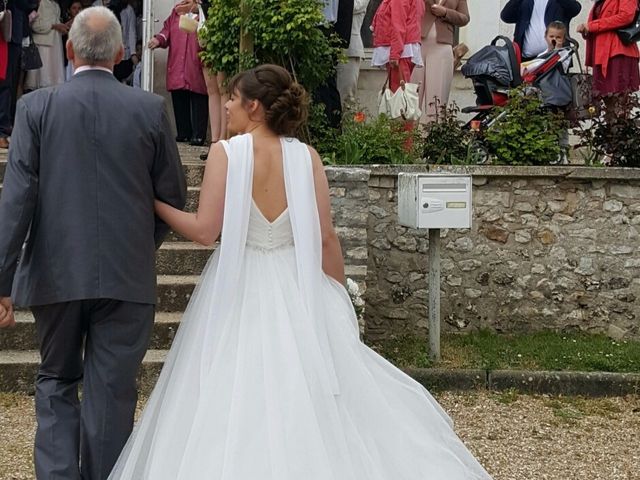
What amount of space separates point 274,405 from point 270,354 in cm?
20

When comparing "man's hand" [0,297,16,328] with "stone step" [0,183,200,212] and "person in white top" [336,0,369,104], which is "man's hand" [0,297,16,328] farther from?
"person in white top" [336,0,369,104]

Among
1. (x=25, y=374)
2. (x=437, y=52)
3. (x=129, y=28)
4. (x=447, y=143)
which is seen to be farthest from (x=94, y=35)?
(x=129, y=28)

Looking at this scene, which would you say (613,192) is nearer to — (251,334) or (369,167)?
(369,167)

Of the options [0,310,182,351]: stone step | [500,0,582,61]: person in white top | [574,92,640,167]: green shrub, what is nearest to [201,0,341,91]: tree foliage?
[574,92,640,167]: green shrub

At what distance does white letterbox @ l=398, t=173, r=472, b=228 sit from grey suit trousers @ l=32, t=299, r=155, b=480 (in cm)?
304

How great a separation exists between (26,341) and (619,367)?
12.7 feet

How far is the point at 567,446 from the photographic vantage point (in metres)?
5.84

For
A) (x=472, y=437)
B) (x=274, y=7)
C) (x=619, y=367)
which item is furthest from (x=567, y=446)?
(x=274, y=7)

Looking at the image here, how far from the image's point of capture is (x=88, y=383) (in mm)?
4164

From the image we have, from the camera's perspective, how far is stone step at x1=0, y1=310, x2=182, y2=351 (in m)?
6.57

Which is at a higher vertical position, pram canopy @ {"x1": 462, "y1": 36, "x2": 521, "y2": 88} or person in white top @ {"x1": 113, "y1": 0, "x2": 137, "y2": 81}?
person in white top @ {"x1": 113, "y1": 0, "x2": 137, "y2": 81}

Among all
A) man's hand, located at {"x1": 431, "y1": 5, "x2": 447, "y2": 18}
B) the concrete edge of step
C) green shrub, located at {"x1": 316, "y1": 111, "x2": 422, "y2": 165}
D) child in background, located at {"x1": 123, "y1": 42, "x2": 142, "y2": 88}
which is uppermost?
man's hand, located at {"x1": 431, "y1": 5, "x2": 447, "y2": 18}

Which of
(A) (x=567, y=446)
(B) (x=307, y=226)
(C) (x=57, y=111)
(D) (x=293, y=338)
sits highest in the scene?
(C) (x=57, y=111)

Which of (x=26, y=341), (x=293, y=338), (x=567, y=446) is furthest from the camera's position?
(x=26, y=341)
